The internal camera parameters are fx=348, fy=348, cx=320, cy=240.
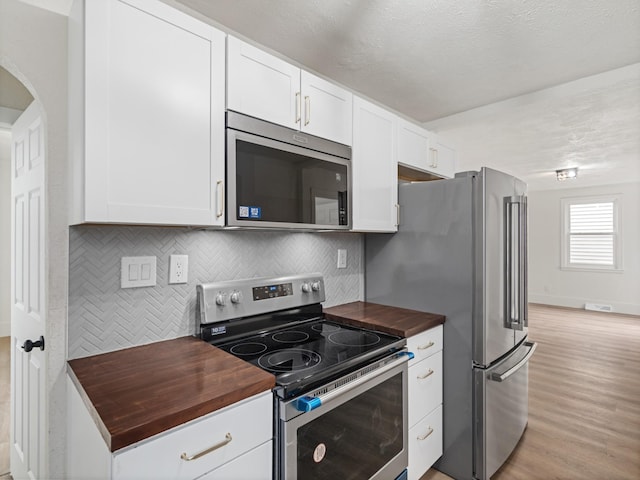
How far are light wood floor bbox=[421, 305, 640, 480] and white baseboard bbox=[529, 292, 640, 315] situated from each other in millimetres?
1646

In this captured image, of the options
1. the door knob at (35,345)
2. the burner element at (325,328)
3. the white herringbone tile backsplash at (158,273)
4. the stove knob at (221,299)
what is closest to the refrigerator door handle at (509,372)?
the burner element at (325,328)

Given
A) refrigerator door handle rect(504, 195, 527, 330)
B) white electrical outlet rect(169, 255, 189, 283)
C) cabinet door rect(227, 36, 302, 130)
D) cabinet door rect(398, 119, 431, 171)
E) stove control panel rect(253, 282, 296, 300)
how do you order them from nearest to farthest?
cabinet door rect(227, 36, 302, 130) < white electrical outlet rect(169, 255, 189, 283) < stove control panel rect(253, 282, 296, 300) < refrigerator door handle rect(504, 195, 527, 330) < cabinet door rect(398, 119, 431, 171)

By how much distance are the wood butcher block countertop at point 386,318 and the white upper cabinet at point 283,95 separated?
1.00 meters

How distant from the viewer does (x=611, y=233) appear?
6.52 meters

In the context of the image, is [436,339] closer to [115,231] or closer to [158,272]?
[158,272]

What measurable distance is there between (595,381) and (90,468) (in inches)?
164

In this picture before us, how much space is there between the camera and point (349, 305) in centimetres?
240

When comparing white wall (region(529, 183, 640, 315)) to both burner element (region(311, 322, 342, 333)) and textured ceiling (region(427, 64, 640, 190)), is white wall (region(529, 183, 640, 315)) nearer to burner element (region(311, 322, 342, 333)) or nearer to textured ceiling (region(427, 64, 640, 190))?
textured ceiling (region(427, 64, 640, 190))

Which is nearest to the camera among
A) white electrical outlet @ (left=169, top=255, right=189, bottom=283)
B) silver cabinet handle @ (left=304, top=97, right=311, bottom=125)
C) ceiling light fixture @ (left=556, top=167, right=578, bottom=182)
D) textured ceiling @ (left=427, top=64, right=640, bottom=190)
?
white electrical outlet @ (left=169, top=255, right=189, bottom=283)

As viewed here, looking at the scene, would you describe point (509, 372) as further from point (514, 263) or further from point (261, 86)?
point (261, 86)

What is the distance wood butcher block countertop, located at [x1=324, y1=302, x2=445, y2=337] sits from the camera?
6.02 feet

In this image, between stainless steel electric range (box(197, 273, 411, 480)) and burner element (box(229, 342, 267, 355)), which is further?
burner element (box(229, 342, 267, 355))

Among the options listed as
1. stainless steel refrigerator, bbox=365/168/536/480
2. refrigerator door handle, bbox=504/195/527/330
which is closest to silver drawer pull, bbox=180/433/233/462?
stainless steel refrigerator, bbox=365/168/536/480

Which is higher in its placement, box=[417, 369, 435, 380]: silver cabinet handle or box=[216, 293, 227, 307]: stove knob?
box=[216, 293, 227, 307]: stove knob
